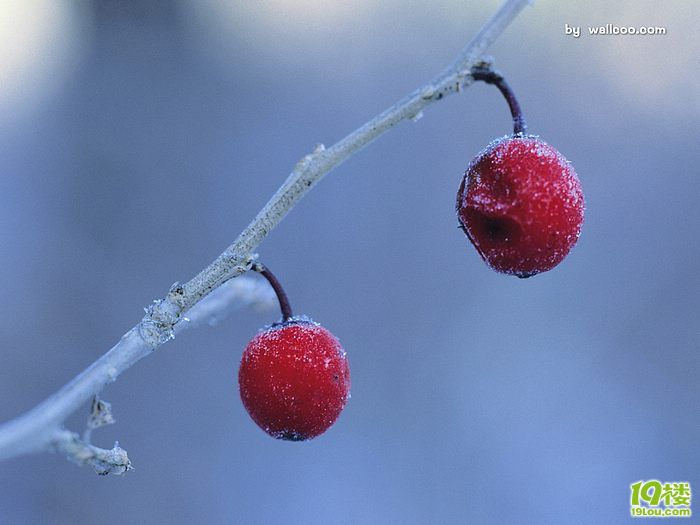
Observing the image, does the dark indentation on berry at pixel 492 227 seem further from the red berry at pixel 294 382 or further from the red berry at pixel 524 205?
the red berry at pixel 294 382

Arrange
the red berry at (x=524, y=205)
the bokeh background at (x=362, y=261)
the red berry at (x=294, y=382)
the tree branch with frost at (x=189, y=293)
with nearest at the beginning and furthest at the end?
the tree branch with frost at (x=189, y=293), the red berry at (x=524, y=205), the red berry at (x=294, y=382), the bokeh background at (x=362, y=261)

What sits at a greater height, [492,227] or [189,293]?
[492,227]

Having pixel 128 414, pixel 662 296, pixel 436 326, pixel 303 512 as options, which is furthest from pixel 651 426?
pixel 128 414

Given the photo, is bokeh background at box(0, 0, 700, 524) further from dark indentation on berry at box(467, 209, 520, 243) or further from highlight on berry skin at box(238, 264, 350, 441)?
dark indentation on berry at box(467, 209, 520, 243)

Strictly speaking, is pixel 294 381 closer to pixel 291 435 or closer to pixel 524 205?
pixel 291 435

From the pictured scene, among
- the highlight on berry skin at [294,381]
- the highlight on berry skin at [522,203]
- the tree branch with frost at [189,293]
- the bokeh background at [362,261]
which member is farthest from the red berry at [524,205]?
the bokeh background at [362,261]

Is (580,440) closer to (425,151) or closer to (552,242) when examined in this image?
(425,151)

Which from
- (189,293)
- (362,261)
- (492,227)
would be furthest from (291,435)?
(362,261)
